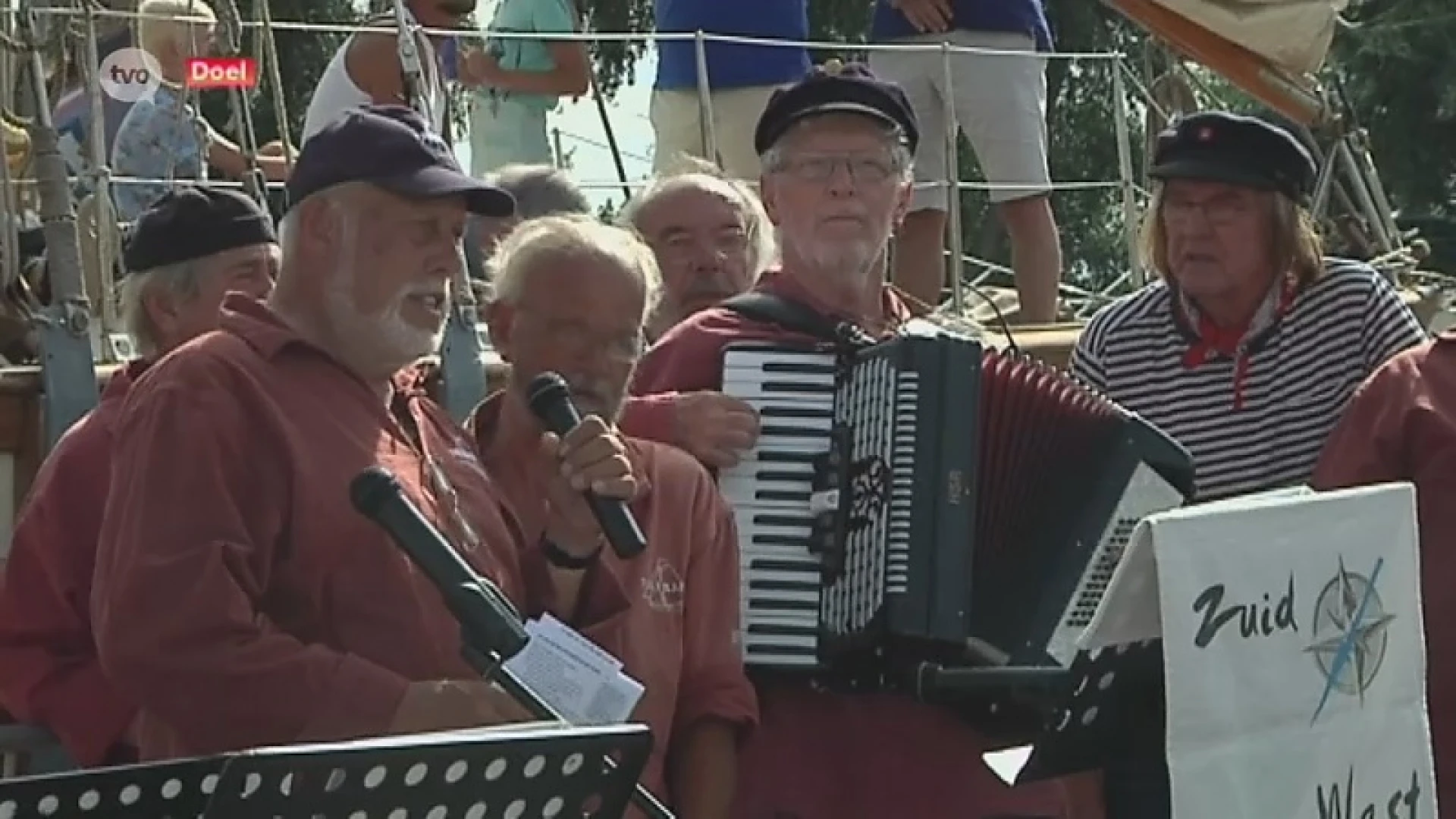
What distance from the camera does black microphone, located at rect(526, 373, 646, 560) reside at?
3438mm

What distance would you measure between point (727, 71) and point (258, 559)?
3622 mm

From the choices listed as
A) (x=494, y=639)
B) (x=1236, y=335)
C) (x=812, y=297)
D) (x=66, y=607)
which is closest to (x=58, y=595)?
(x=66, y=607)

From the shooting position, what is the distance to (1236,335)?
191 inches

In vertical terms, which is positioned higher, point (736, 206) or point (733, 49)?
point (733, 49)

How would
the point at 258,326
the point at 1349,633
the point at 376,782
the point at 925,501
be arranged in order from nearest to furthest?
1. the point at 376,782
2. the point at 258,326
3. the point at 1349,633
4. the point at 925,501

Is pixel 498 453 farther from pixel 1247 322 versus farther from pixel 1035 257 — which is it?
pixel 1035 257

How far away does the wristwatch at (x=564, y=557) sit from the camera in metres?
3.73

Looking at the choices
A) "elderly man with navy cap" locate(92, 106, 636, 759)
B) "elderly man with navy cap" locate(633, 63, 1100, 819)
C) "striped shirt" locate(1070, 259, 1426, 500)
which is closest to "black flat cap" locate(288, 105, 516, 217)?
"elderly man with navy cap" locate(92, 106, 636, 759)

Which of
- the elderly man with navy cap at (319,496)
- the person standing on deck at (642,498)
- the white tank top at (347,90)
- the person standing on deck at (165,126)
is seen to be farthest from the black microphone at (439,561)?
the person standing on deck at (165,126)

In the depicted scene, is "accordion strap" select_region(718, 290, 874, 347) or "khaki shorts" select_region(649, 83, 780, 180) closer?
"accordion strap" select_region(718, 290, 874, 347)

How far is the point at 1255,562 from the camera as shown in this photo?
12.0ft

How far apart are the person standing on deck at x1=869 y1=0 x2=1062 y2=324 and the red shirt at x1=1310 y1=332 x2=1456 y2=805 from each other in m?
2.55

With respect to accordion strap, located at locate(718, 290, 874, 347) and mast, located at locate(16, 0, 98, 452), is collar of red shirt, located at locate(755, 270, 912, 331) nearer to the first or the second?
accordion strap, located at locate(718, 290, 874, 347)

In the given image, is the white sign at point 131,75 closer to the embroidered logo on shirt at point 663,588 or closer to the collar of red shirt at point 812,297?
the collar of red shirt at point 812,297
